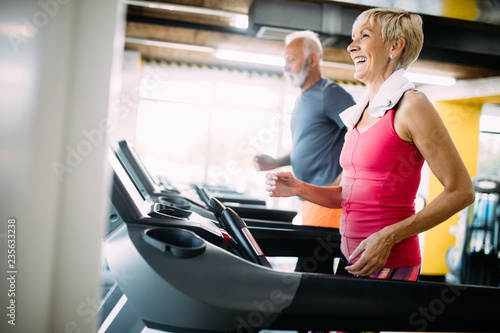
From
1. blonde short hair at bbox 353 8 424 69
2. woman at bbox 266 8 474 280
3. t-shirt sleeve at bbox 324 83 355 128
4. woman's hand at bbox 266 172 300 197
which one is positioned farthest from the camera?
t-shirt sleeve at bbox 324 83 355 128

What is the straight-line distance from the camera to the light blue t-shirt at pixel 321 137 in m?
1.94

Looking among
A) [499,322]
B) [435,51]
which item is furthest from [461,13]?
[499,322]

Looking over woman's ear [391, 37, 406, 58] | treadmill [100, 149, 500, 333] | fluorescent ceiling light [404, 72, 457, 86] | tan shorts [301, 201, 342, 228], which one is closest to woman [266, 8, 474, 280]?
woman's ear [391, 37, 406, 58]

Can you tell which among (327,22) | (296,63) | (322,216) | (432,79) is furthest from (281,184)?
(432,79)

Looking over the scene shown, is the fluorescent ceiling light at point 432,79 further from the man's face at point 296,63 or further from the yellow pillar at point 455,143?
the man's face at point 296,63

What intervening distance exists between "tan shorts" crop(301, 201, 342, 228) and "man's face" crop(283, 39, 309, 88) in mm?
759

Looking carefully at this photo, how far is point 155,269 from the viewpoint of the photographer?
30.9 inches

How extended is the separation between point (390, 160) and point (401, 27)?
15.1 inches

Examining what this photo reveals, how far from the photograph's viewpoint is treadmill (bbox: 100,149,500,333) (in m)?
0.78

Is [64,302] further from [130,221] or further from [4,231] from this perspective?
[130,221]

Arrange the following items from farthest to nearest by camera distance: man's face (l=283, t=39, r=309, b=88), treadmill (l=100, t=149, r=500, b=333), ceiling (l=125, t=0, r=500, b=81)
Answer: ceiling (l=125, t=0, r=500, b=81), man's face (l=283, t=39, r=309, b=88), treadmill (l=100, t=149, r=500, b=333)

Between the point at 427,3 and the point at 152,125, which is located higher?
the point at 427,3

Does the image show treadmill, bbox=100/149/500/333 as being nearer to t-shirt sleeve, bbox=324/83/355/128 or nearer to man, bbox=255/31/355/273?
man, bbox=255/31/355/273

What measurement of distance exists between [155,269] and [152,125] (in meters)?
6.40
